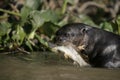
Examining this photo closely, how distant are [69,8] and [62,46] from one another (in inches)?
87.7

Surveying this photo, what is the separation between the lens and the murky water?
363 cm

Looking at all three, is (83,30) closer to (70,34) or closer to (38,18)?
(70,34)

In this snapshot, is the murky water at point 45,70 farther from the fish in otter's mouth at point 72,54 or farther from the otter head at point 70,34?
the otter head at point 70,34

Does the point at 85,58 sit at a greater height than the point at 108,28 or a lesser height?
lesser

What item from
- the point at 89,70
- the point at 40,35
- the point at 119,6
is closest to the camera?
the point at 89,70

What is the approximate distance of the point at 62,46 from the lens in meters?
4.23

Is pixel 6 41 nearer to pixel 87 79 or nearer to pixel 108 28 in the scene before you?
pixel 108 28

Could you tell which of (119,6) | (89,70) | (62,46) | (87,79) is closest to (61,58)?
(62,46)

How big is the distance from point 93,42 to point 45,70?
71 cm

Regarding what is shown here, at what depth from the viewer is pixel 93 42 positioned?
4.35 meters

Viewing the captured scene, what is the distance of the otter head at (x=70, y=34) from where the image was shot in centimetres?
425

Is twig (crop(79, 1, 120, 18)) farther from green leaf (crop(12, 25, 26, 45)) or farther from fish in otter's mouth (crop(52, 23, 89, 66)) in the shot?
fish in otter's mouth (crop(52, 23, 89, 66))

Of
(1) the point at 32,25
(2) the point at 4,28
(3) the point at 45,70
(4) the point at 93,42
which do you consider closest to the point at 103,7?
(1) the point at 32,25

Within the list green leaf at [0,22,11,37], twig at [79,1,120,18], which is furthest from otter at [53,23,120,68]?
twig at [79,1,120,18]
